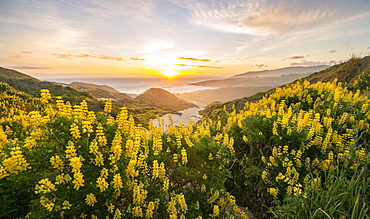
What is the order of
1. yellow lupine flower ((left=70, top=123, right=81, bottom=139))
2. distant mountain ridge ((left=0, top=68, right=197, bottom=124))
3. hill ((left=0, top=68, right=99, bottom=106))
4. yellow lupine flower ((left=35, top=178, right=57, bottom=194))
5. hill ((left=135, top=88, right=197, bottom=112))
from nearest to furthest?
yellow lupine flower ((left=35, top=178, right=57, bottom=194)) < yellow lupine flower ((left=70, top=123, right=81, bottom=139)) < distant mountain ridge ((left=0, top=68, right=197, bottom=124)) < hill ((left=0, top=68, right=99, bottom=106)) < hill ((left=135, top=88, right=197, bottom=112))

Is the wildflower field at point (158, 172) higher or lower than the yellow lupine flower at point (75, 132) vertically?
lower

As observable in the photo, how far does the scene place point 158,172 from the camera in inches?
130

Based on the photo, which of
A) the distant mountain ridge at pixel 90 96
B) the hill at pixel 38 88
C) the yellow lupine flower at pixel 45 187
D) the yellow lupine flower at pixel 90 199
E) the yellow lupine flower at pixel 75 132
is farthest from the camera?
the hill at pixel 38 88

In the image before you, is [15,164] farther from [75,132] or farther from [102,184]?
[102,184]

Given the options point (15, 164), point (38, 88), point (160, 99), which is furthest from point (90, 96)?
point (160, 99)

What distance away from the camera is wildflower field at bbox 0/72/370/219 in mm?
2615

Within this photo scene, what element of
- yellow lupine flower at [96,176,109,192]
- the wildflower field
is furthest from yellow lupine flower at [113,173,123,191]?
yellow lupine flower at [96,176,109,192]

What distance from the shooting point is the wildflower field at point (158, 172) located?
2.62 metres

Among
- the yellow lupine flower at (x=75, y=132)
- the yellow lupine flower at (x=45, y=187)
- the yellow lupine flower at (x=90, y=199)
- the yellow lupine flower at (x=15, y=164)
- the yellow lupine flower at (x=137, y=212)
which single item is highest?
the yellow lupine flower at (x=75, y=132)

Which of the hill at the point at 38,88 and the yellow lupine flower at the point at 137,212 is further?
the hill at the point at 38,88

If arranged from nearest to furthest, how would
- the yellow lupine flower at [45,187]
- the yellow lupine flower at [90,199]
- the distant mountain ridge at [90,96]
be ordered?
the yellow lupine flower at [45,187], the yellow lupine flower at [90,199], the distant mountain ridge at [90,96]

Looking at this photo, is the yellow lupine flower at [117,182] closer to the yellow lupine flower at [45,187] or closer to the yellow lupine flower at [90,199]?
the yellow lupine flower at [90,199]

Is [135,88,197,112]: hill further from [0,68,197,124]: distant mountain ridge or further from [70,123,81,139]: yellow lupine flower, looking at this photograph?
[70,123,81,139]: yellow lupine flower

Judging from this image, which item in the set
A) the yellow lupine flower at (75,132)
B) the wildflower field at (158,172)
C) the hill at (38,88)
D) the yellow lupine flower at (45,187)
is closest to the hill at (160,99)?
the hill at (38,88)
